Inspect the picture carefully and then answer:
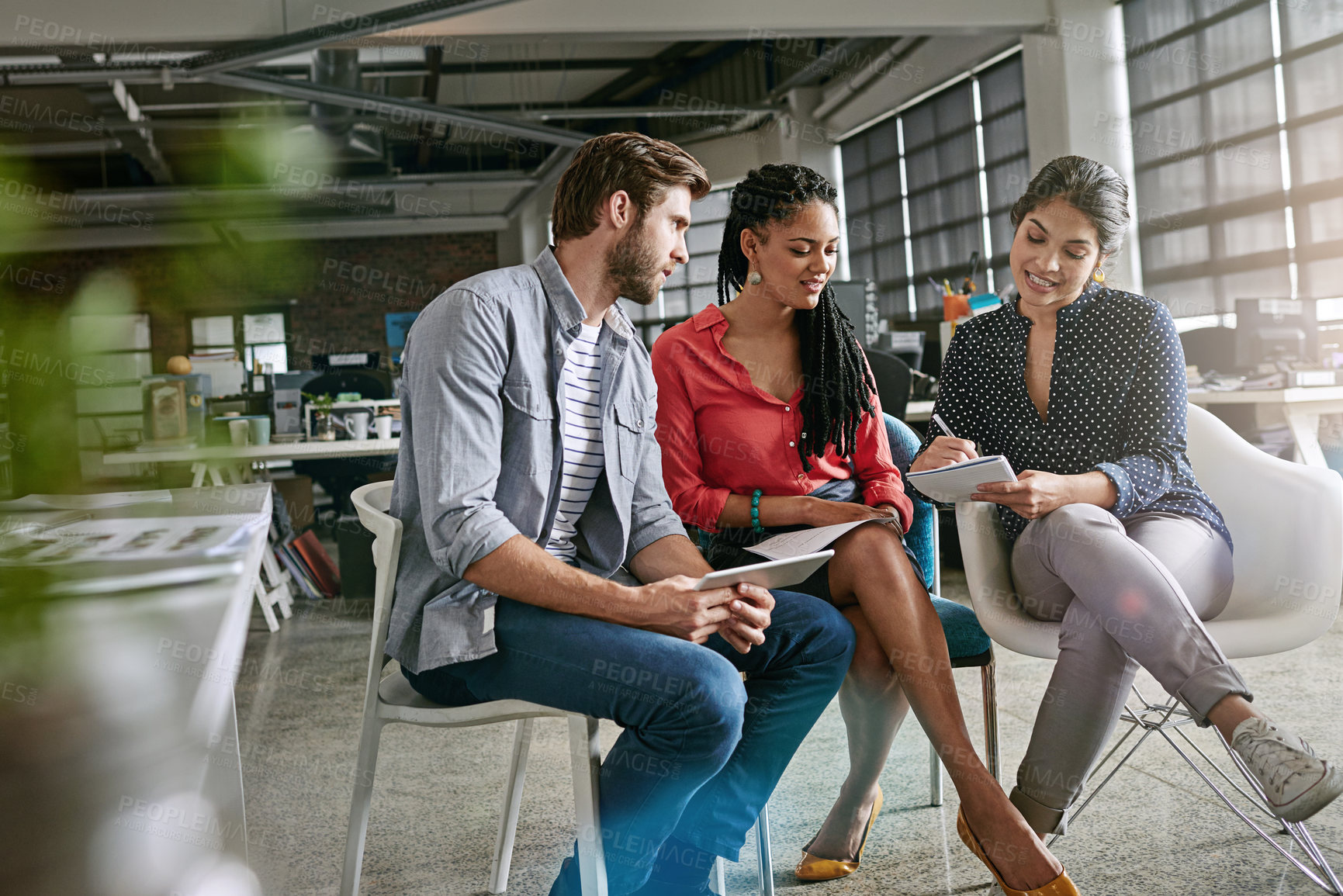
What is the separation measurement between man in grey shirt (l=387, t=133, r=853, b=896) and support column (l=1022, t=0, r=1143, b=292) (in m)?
5.99

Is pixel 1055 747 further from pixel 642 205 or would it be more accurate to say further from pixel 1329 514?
pixel 642 205

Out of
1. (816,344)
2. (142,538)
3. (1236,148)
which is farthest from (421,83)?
(142,538)

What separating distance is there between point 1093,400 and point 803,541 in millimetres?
638

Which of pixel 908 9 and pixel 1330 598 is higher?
pixel 908 9

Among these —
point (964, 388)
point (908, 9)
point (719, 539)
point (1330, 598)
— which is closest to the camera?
point (1330, 598)

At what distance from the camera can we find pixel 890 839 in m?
1.87

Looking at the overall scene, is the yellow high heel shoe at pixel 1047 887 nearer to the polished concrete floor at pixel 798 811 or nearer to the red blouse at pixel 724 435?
the polished concrete floor at pixel 798 811

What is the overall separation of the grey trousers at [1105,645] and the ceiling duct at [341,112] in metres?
5.85

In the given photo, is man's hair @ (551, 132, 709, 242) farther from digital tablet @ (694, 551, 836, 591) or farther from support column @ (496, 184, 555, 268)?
support column @ (496, 184, 555, 268)

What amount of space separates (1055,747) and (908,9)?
6.20m

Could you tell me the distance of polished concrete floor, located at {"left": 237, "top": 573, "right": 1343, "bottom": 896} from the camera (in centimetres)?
170

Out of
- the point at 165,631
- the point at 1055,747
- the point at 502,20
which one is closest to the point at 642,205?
the point at 1055,747

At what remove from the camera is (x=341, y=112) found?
8.63 meters

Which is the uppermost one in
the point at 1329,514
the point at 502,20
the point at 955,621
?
the point at 502,20
